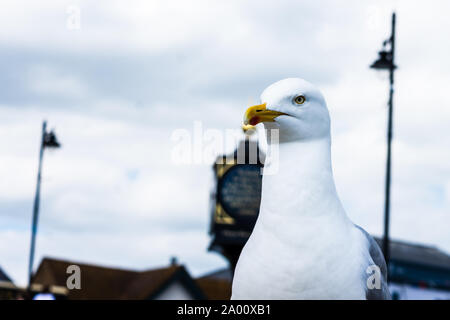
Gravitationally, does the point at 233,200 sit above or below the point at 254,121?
below

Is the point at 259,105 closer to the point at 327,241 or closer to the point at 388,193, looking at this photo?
the point at 327,241

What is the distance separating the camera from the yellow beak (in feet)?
11.7

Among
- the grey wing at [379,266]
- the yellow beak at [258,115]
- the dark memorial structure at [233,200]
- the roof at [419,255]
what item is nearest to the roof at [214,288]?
the dark memorial structure at [233,200]

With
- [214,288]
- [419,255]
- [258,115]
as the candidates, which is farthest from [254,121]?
[419,255]

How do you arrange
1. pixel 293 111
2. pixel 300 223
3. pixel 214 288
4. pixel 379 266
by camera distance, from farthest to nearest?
pixel 214 288, pixel 379 266, pixel 293 111, pixel 300 223

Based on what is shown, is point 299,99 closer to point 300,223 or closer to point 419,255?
point 300,223

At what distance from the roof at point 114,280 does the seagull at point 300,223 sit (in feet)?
88.4

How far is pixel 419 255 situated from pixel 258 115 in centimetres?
5517

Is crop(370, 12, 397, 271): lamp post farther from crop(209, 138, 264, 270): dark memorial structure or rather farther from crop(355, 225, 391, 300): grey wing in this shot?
crop(209, 138, 264, 270): dark memorial structure

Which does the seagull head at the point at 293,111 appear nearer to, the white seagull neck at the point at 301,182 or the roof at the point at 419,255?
the white seagull neck at the point at 301,182

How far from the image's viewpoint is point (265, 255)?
3.52 metres

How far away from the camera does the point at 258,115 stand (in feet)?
11.7

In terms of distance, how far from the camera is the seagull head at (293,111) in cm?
361
